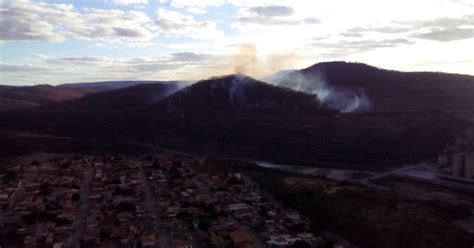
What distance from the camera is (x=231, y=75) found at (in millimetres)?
73875

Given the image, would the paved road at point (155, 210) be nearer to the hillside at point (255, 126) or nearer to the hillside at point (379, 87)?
the hillside at point (255, 126)

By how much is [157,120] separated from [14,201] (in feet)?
110

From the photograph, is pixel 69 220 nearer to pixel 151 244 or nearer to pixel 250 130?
pixel 151 244

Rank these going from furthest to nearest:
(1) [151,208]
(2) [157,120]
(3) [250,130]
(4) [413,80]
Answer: (4) [413,80], (2) [157,120], (3) [250,130], (1) [151,208]

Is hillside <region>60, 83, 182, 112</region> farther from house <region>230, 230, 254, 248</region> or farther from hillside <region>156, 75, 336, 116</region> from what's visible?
house <region>230, 230, 254, 248</region>

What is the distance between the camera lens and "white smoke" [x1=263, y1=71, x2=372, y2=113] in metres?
71.4

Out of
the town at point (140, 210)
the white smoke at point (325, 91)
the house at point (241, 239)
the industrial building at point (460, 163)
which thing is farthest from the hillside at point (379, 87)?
the house at point (241, 239)

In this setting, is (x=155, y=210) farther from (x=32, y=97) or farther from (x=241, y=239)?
(x=32, y=97)

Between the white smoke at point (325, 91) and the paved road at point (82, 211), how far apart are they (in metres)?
39.3

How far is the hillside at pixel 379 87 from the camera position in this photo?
70875 mm

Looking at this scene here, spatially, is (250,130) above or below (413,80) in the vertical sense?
below

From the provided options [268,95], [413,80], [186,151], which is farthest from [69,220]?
[413,80]

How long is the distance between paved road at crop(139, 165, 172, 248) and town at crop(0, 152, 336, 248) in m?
0.04

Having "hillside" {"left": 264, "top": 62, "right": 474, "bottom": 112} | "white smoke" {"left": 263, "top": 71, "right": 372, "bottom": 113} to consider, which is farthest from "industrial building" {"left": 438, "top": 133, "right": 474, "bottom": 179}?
"hillside" {"left": 264, "top": 62, "right": 474, "bottom": 112}
